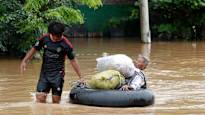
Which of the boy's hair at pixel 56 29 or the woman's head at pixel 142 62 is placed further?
the woman's head at pixel 142 62

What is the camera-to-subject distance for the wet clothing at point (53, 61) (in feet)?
32.1

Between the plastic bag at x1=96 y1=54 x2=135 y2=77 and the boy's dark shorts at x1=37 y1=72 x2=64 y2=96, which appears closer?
the boy's dark shorts at x1=37 y1=72 x2=64 y2=96

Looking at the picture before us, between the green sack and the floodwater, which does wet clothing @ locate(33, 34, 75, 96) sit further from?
the green sack

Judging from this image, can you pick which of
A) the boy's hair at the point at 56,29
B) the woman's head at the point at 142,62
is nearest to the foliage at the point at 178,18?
the woman's head at the point at 142,62

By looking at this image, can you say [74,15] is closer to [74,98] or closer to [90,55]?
[90,55]

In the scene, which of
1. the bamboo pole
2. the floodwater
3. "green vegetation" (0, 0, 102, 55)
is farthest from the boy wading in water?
→ the bamboo pole

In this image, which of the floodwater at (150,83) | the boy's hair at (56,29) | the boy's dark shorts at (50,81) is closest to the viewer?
the boy's hair at (56,29)

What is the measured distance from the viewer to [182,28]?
97.5ft

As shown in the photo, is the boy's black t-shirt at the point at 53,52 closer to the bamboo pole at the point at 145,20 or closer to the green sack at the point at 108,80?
the green sack at the point at 108,80

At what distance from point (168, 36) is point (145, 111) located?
20511 mm

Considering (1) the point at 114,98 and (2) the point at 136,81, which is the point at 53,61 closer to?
(1) the point at 114,98

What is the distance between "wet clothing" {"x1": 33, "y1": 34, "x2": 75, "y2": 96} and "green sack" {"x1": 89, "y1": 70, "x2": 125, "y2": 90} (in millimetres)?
615

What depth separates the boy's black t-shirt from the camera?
9780 mm

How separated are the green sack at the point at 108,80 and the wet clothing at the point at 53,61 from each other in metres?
0.62
